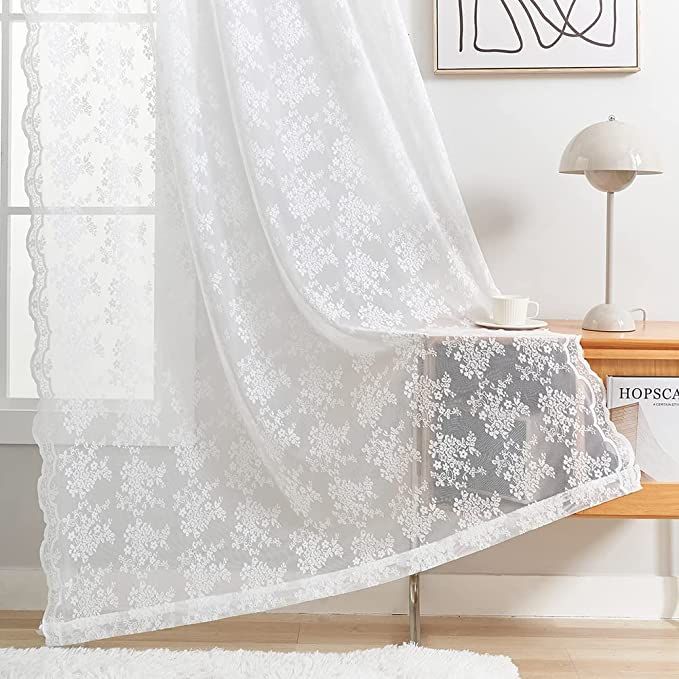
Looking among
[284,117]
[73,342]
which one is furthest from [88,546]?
[284,117]

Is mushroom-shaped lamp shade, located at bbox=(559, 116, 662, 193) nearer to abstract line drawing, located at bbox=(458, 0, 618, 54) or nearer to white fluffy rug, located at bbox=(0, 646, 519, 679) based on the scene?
abstract line drawing, located at bbox=(458, 0, 618, 54)

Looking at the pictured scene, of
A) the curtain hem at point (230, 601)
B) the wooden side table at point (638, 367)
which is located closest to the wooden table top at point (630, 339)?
the wooden side table at point (638, 367)

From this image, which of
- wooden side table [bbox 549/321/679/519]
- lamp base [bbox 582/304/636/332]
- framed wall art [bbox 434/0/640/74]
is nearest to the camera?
wooden side table [bbox 549/321/679/519]

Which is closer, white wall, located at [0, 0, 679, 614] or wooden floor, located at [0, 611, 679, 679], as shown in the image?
wooden floor, located at [0, 611, 679, 679]

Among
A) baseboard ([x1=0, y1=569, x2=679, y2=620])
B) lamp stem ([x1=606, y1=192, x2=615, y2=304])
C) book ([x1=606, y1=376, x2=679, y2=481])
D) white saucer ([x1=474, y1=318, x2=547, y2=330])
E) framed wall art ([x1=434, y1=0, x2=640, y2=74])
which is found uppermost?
framed wall art ([x1=434, y1=0, x2=640, y2=74])

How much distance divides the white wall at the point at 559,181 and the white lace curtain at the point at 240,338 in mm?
357

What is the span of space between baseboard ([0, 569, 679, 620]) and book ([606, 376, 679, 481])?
1.81ft

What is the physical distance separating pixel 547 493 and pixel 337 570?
0.47 m

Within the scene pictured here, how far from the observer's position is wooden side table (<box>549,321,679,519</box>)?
1756mm

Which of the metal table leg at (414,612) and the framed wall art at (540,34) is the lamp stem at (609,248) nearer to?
the framed wall art at (540,34)

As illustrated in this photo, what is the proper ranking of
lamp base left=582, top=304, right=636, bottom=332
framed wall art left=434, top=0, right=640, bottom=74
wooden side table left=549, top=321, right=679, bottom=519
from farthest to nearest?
framed wall art left=434, top=0, right=640, bottom=74
lamp base left=582, top=304, right=636, bottom=332
wooden side table left=549, top=321, right=679, bottom=519

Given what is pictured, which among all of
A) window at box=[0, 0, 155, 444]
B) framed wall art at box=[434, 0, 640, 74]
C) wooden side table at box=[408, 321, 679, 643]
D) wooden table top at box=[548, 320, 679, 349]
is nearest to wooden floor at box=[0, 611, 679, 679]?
wooden side table at box=[408, 321, 679, 643]

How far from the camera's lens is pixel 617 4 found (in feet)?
6.93

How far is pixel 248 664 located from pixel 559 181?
→ 1402mm
